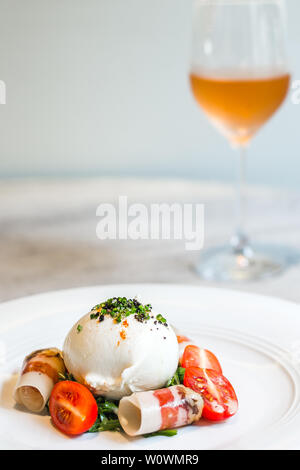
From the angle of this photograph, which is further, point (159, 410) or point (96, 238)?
point (96, 238)

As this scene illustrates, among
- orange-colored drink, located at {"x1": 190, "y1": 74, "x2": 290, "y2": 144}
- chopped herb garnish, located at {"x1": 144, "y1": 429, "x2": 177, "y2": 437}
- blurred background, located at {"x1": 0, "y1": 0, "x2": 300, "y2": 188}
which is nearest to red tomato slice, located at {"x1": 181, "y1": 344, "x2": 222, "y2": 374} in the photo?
chopped herb garnish, located at {"x1": 144, "y1": 429, "x2": 177, "y2": 437}

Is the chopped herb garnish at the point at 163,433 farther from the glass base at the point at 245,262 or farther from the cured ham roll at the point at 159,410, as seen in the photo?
the glass base at the point at 245,262

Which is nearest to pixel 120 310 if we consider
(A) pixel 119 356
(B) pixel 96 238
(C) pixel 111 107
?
(A) pixel 119 356

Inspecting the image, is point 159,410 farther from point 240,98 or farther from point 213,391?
point 240,98

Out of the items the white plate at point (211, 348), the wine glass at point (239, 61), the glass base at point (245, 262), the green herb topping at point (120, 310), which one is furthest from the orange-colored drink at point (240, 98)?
the green herb topping at point (120, 310)

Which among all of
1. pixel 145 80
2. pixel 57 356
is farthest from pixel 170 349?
pixel 145 80

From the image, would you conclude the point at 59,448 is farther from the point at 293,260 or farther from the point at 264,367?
the point at 293,260
